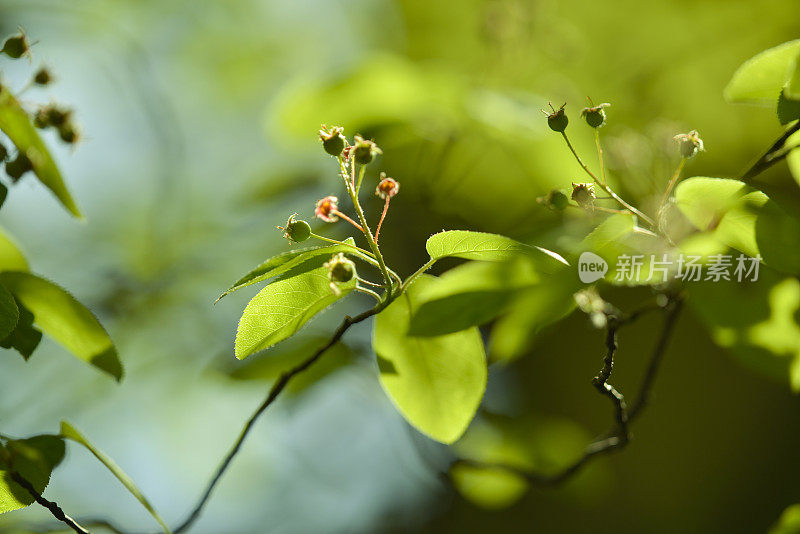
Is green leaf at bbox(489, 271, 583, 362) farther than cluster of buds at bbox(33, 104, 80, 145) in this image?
No

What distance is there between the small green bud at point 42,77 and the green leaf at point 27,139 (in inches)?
6.8

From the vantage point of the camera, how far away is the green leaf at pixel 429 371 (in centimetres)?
86

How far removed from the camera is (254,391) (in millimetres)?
1610

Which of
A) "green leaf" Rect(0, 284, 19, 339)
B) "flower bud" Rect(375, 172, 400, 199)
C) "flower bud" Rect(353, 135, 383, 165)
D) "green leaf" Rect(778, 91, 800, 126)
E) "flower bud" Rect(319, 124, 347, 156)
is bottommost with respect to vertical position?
"flower bud" Rect(375, 172, 400, 199)

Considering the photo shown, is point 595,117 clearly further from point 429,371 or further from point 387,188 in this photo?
point 429,371

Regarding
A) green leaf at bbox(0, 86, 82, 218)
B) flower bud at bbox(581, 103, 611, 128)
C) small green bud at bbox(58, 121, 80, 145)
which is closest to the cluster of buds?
small green bud at bbox(58, 121, 80, 145)

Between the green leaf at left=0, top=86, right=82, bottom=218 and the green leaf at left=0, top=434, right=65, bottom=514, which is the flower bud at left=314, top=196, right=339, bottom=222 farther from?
the green leaf at left=0, top=434, right=65, bottom=514

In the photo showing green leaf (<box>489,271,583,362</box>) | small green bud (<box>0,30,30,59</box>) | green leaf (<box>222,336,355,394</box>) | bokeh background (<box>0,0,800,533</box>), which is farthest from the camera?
bokeh background (<box>0,0,800,533</box>)

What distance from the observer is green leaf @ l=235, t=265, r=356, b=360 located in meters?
0.75

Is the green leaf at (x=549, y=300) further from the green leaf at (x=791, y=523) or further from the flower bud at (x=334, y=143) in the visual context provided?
the green leaf at (x=791, y=523)

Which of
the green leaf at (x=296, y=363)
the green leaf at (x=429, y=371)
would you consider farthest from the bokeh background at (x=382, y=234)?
the green leaf at (x=429, y=371)

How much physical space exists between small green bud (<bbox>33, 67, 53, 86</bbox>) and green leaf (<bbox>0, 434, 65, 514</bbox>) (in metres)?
0.50

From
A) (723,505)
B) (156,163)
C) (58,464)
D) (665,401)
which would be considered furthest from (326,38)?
(58,464)

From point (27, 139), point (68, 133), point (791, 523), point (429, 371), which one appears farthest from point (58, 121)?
point (791, 523)
